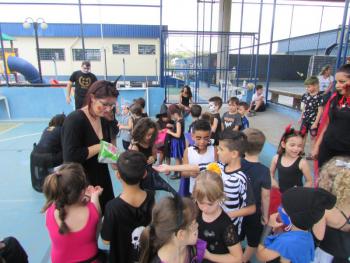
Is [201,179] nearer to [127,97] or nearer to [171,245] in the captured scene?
[171,245]

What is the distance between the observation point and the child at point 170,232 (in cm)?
116

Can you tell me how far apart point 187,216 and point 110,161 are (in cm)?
79

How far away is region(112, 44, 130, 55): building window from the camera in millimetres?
22672

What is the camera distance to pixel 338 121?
2396 millimetres

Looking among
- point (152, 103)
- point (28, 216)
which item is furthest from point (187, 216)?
point (152, 103)

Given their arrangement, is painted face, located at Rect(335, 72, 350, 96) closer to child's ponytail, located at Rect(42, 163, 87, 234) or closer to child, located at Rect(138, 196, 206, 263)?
child, located at Rect(138, 196, 206, 263)

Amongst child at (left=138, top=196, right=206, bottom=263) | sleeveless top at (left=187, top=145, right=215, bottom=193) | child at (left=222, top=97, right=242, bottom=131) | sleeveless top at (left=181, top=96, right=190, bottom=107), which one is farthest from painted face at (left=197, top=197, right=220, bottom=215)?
sleeveless top at (left=181, top=96, right=190, bottom=107)

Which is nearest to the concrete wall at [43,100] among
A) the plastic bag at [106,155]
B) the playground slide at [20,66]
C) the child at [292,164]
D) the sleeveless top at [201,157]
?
the sleeveless top at [201,157]

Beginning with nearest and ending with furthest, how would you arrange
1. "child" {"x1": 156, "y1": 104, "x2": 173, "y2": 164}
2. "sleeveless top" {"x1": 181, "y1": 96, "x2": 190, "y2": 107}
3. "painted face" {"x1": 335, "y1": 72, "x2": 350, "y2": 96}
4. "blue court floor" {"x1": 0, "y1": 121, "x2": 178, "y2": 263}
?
"painted face" {"x1": 335, "y1": 72, "x2": 350, "y2": 96} → "blue court floor" {"x1": 0, "y1": 121, "x2": 178, "y2": 263} → "child" {"x1": 156, "y1": 104, "x2": 173, "y2": 164} → "sleeveless top" {"x1": 181, "y1": 96, "x2": 190, "y2": 107}

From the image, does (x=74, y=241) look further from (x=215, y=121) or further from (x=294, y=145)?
(x=215, y=121)

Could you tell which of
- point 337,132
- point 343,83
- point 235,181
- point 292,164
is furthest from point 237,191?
point 343,83

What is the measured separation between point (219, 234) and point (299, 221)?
0.43 meters

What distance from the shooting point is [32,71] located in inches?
608

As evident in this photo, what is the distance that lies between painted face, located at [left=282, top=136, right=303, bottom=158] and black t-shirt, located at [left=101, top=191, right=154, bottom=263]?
1.42 meters
